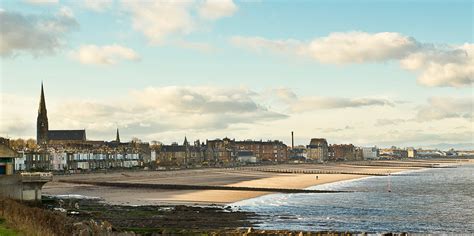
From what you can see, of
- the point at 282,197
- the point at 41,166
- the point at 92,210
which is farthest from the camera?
the point at 41,166

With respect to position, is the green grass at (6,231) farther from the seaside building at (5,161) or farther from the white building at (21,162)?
the white building at (21,162)

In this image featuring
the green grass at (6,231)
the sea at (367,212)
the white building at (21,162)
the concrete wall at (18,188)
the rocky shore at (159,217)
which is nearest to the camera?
the green grass at (6,231)

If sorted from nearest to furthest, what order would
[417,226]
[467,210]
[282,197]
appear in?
1. [417,226]
2. [467,210]
3. [282,197]

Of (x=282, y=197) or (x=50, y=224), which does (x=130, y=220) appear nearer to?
(x=50, y=224)

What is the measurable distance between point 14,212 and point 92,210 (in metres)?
20.7

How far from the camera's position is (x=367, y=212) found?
65062mm

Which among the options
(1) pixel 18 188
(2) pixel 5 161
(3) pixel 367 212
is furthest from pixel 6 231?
(3) pixel 367 212

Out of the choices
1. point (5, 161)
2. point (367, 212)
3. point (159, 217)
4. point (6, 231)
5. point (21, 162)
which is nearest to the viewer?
point (6, 231)

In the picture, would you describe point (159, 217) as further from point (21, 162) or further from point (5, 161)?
point (21, 162)

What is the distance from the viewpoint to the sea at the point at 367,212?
170ft

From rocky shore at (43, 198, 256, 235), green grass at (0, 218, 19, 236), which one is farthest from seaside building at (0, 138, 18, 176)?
green grass at (0, 218, 19, 236)

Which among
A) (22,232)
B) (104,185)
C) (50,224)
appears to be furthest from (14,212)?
(104,185)

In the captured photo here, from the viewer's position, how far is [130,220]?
166 feet

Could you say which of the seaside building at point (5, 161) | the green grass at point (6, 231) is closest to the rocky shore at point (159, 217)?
the seaside building at point (5, 161)
